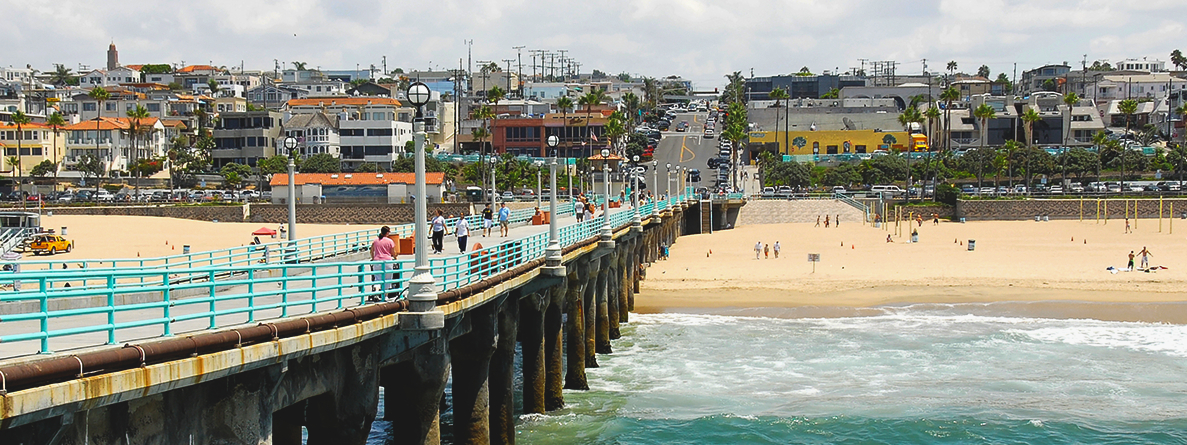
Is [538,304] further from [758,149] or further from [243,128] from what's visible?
[758,149]

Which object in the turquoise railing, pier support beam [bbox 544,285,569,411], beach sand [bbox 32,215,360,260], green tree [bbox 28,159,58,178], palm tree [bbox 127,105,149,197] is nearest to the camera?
the turquoise railing

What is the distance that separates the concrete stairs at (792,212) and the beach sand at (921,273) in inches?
377

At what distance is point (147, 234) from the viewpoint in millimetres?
72938

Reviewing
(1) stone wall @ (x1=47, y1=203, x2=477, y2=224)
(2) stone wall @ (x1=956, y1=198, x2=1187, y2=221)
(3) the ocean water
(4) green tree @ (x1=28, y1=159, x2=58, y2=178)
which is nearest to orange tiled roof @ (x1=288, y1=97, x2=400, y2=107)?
(4) green tree @ (x1=28, y1=159, x2=58, y2=178)

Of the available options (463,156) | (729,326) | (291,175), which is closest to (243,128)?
(463,156)

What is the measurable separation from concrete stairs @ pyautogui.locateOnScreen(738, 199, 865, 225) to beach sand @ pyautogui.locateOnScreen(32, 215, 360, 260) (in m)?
27.9

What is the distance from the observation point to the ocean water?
24.3 metres

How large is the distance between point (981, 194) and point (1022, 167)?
57.3ft

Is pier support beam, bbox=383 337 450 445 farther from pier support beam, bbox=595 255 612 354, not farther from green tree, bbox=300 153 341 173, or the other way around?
green tree, bbox=300 153 341 173

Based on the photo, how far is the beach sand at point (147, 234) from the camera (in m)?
62.2

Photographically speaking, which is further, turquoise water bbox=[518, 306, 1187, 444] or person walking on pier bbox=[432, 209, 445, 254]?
person walking on pier bbox=[432, 209, 445, 254]

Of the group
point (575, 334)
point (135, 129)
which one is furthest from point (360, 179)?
point (575, 334)

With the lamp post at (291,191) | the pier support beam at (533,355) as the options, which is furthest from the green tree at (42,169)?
the pier support beam at (533,355)

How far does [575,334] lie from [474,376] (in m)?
8.48
